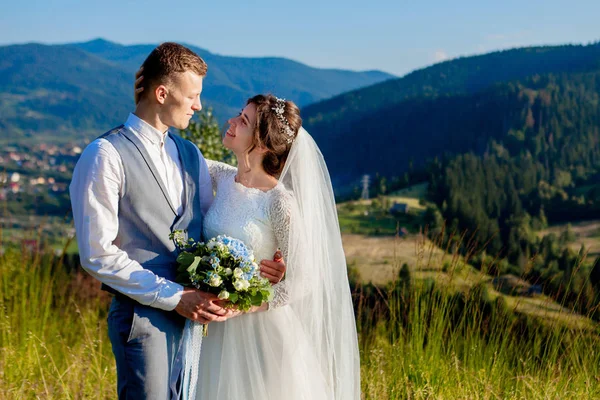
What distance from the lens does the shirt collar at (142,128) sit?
2.82 metres

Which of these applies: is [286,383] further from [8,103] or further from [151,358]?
[8,103]

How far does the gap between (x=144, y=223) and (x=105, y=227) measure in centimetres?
17

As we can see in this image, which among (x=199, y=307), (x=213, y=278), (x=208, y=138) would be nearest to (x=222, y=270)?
(x=213, y=278)

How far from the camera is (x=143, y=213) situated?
2684mm

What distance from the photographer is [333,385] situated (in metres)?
3.29

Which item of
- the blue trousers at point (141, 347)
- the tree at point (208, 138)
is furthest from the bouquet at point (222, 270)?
the tree at point (208, 138)

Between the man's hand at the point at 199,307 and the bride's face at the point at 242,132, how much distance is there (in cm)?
78

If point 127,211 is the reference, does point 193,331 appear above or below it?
below

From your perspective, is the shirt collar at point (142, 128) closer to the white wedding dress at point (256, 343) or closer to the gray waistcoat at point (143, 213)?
the gray waistcoat at point (143, 213)

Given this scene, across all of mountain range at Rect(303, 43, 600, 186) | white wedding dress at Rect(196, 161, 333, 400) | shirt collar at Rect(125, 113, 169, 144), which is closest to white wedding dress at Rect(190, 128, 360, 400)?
white wedding dress at Rect(196, 161, 333, 400)

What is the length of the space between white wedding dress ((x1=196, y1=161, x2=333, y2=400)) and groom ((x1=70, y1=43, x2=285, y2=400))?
0.24m

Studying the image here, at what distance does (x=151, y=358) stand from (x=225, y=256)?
1.67 ft

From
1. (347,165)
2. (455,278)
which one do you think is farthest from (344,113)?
(455,278)

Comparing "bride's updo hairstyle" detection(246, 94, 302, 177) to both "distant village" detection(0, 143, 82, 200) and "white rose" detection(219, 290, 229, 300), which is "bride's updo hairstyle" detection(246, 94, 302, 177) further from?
"distant village" detection(0, 143, 82, 200)
